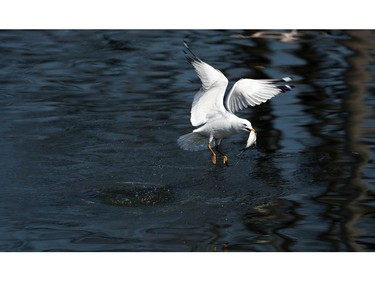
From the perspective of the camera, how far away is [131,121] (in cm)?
1114

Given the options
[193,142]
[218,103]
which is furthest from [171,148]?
[218,103]

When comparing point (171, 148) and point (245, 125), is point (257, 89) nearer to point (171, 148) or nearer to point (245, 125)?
point (245, 125)

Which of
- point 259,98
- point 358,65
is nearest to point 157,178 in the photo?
point 259,98

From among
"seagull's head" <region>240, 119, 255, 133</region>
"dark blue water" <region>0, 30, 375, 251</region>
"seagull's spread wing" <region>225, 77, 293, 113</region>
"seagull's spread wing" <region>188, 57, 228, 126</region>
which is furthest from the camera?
"seagull's spread wing" <region>188, 57, 228, 126</region>

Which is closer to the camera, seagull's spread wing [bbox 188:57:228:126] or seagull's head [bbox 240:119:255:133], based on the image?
seagull's head [bbox 240:119:255:133]

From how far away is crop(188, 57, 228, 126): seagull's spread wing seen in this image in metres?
9.79

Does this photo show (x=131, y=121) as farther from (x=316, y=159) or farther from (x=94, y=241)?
(x=94, y=241)

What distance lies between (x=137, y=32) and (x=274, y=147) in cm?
491

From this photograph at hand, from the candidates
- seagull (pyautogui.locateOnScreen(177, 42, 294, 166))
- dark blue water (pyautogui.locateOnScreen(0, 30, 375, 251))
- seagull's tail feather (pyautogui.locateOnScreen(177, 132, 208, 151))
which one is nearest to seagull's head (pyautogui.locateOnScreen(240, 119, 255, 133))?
seagull (pyautogui.locateOnScreen(177, 42, 294, 166))

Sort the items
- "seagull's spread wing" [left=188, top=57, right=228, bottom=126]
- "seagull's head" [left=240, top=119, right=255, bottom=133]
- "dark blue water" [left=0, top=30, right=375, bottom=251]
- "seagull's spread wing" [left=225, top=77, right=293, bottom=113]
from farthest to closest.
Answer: "seagull's spread wing" [left=188, top=57, right=228, bottom=126] < "seagull's spread wing" [left=225, top=77, right=293, bottom=113] < "seagull's head" [left=240, top=119, right=255, bottom=133] < "dark blue water" [left=0, top=30, right=375, bottom=251]

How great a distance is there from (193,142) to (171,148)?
46cm

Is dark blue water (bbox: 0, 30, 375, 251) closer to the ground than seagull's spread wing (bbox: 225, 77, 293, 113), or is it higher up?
closer to the ground

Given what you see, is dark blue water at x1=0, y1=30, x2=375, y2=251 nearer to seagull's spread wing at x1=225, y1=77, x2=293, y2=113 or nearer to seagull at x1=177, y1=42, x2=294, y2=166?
seagull at x1=177, y1=42, x2=294, y2=166

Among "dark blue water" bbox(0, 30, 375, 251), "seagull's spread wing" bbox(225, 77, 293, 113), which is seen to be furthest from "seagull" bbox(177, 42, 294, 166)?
"dark blue water" bbox(0, 30, 375, 251)
